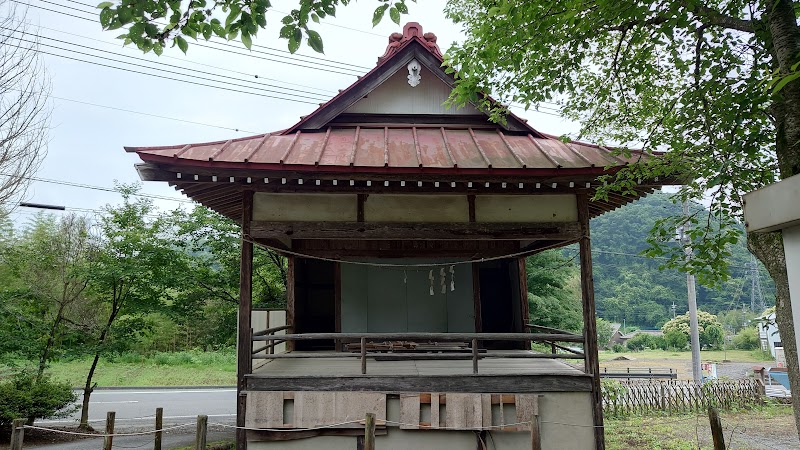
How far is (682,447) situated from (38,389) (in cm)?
1491

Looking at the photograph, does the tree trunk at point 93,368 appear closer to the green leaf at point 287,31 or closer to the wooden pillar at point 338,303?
the wooden pillar at point 338,303

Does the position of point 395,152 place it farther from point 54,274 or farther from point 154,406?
point 154,406

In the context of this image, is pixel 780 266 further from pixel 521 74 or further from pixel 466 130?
pixel 466 130

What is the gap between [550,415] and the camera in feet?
22.2

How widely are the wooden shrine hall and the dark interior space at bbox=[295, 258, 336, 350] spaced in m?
2.96

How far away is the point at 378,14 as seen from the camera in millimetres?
4312

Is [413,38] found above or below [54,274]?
above

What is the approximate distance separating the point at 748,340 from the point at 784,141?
4621 cm

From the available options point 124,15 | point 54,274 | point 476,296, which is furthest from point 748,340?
point 124,15

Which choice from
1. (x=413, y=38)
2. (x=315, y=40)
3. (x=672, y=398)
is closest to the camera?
(x=315, y=40)

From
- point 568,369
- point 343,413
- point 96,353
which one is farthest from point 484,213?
point 96,353

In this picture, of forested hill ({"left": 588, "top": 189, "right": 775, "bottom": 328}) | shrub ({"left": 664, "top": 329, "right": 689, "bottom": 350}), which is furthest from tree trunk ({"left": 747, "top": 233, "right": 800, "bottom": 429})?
forested hill ({"left": 588, "top": 189, "right": 775, "bottom": 328})

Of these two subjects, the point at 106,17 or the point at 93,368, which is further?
the point at 93,368

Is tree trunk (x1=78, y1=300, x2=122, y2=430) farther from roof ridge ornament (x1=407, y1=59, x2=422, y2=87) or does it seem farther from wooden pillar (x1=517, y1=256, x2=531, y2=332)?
wooden pillar (x1=517, y1=256, x2=531, y2=332)
